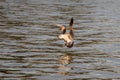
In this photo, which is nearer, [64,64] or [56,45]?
[64,64]

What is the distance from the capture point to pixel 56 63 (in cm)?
1712

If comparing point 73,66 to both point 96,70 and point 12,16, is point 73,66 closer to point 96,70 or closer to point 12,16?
point 96,70

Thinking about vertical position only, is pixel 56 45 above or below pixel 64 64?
above

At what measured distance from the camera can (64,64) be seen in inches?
674

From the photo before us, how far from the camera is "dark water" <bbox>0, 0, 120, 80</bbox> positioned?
15.5m

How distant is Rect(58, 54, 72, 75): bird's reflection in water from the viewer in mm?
15739

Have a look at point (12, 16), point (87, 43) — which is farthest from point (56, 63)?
point (12, 16)

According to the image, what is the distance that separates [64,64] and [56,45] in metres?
4.25

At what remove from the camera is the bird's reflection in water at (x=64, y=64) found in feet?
51.6

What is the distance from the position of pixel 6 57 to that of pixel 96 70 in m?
3.78

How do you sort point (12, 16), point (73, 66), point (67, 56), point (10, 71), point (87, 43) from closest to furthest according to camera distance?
point (10, 71), point (73, 66), point (67, 56), point (87, 43), point (12, 16)

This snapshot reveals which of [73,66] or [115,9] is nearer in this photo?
[73,66]

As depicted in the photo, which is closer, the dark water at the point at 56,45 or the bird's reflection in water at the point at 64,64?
the dark water at the point at 56,45

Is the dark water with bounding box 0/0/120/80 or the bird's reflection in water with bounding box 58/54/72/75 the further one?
the bird's reflection in water with bounding box 58/54/72/75
